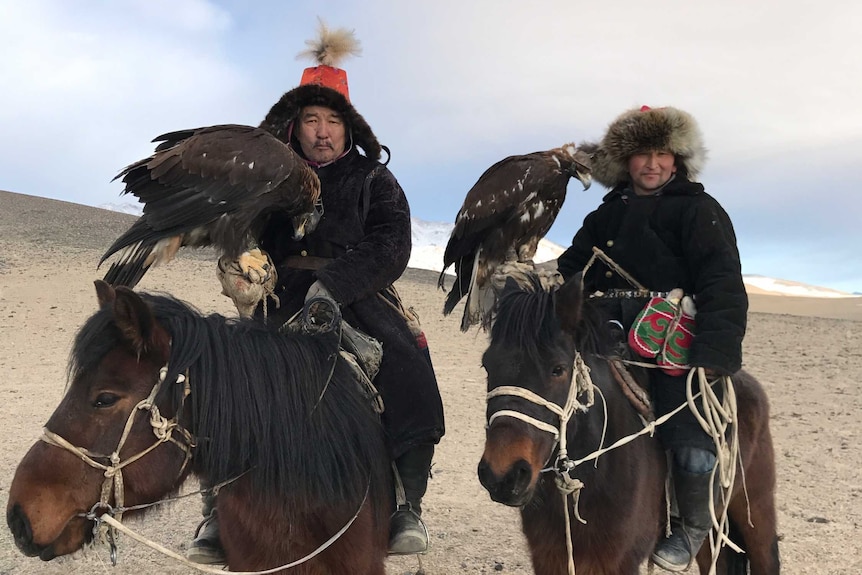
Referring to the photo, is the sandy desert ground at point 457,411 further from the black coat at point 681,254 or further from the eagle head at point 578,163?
the eagle head at point 578,163

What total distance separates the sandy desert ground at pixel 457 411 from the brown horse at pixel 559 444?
1.29m

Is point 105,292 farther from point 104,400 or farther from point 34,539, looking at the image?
point 34,539

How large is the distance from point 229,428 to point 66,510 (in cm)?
50

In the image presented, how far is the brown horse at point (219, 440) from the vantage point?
1.85 m

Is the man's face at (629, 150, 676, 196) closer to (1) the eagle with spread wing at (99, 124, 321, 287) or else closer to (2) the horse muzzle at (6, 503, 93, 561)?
(1) the eagle with spread wing at (99, 124, 321, 287)

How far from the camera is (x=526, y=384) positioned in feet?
7.27

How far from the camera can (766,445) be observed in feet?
11.1

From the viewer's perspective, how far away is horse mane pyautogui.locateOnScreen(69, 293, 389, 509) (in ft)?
6.70

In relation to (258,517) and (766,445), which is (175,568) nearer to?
(258,517)

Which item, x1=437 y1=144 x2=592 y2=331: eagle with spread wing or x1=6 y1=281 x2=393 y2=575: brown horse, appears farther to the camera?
x1=437 y1=144 x2=592 y2=331: eagle with spread wing

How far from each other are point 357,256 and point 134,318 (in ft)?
3.51

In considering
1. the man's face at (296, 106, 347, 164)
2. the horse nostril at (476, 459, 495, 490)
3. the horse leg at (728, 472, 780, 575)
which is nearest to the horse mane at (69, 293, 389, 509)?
the horse nostril at (476, 459, 495, 490)

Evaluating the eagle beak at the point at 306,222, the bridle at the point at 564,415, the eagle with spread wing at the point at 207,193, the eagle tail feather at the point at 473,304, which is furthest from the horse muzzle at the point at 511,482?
the eagle tail feather at the point at 473,304

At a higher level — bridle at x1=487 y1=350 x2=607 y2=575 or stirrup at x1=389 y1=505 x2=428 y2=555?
bridle at x1=487 y1=350 x2=607 y2=575
